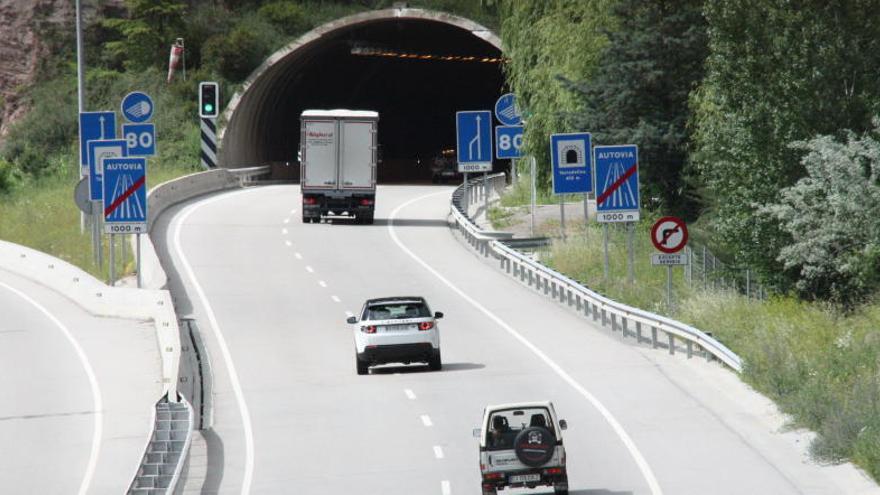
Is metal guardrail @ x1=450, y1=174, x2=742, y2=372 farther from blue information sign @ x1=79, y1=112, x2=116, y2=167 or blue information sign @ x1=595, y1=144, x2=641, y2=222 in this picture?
blue information sign @ x1=79, y1=112, x2=116, y2=167

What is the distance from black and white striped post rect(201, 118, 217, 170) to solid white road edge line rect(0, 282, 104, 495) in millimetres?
27189

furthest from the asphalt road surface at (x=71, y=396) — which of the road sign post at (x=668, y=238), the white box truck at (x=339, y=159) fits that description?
the white box truck at (x=339, y=159)

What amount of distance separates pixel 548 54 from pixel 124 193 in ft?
70.7

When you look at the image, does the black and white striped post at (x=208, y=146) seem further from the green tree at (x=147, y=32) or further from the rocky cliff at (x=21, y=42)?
the rocky cliff at (x=21, y=42)

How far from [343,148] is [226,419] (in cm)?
2851

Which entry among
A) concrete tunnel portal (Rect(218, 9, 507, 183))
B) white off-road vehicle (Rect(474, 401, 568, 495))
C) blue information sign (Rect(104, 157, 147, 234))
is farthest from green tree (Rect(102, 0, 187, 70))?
white off-road vehicle (Rect(474, 401, 568, 495))

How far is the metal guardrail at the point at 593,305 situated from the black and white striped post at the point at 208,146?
2288cm

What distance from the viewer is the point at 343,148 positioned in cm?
5244

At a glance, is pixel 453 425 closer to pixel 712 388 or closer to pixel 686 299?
pixel 712 388

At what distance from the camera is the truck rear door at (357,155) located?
171ft

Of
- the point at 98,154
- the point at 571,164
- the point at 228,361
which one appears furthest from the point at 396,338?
the point at 98,154

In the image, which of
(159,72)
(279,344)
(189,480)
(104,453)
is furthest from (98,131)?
(159,72)

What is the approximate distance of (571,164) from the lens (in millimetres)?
37156

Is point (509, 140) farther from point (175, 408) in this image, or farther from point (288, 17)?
point (288, 17)
